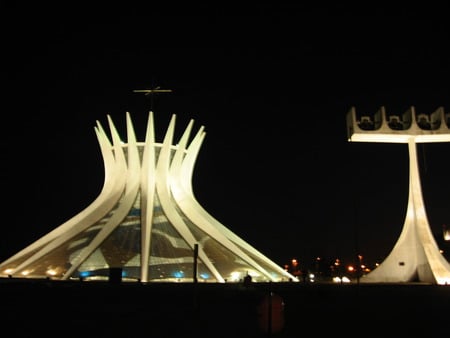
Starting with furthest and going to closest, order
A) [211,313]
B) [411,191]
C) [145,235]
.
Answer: [411,191] < [145,235] < [211,313]

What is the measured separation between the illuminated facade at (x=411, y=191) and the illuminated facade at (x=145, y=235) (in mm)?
5453

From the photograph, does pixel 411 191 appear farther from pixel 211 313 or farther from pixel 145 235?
pixel 211 313

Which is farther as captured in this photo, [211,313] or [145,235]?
[145,235]

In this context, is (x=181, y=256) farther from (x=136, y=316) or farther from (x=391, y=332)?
(x=391, y=332)

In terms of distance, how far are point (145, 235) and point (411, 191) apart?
13.6m

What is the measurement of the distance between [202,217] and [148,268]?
5.06 meters

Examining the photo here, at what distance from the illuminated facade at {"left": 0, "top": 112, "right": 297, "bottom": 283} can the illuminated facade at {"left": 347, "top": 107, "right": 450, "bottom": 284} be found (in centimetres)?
545

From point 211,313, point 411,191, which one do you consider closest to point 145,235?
point 211,313

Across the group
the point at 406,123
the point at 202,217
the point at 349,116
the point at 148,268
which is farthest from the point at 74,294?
the point at 406,123

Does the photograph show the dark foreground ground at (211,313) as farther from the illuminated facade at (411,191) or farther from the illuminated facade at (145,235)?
the illuminated facade at (411,191)

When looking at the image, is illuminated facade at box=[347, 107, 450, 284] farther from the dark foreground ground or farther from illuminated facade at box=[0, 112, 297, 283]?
the dark foreground ground

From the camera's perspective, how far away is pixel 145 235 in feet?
75.9

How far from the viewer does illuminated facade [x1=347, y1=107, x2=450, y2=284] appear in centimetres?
2556

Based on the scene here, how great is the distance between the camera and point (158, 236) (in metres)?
23.9
